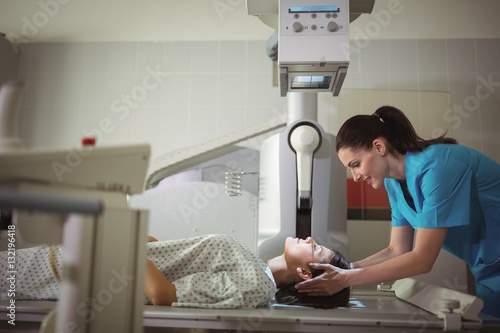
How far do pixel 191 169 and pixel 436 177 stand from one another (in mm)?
1405

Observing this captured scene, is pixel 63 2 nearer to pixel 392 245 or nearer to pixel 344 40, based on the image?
pixel 344 40

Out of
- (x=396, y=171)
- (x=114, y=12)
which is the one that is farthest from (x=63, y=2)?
(x=396, y=171)

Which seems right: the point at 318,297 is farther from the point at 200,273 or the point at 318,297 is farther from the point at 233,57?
the point at 233,57

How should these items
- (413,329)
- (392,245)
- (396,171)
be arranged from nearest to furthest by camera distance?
1. (413,329)
2. (396,171)
3. (392,245)

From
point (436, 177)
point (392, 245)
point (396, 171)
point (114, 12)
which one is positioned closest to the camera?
point (436, 177)

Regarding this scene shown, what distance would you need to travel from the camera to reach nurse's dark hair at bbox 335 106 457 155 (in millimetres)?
1386

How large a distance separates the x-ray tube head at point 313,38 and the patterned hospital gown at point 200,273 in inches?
24.3

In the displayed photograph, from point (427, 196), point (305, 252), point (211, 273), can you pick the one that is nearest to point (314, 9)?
point (427, 196)

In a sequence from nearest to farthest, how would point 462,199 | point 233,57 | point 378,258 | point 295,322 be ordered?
point 295,322 → point 462,199 → point 378,258 → point 233,57

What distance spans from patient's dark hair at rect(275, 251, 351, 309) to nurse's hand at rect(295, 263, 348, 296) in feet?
0.08

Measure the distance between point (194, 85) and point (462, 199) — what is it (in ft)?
5.39

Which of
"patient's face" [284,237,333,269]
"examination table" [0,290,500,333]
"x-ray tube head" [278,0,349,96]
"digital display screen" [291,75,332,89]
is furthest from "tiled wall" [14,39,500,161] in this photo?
Result: "examination table" [0,290,500,333]

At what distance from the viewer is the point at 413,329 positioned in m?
1.04

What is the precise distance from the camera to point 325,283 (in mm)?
1317
